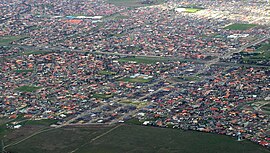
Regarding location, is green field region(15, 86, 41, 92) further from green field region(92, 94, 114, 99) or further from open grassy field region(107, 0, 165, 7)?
open grassy field region(107, 0, 165, 7)

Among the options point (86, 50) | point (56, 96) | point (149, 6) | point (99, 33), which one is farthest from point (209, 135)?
point (149, 6)

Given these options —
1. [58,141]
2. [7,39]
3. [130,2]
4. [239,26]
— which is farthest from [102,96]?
[130,2]

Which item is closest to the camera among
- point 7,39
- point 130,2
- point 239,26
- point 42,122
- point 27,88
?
point 42,122

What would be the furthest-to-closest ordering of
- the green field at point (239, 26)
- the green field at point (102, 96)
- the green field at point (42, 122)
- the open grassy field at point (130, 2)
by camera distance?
the open grassy field at point (130, 2) < the green field at point (239, 26) < the green field at point (102, 96) < the green field at point (42, 122)

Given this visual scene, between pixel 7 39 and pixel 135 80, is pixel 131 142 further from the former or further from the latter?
pixel 7 39

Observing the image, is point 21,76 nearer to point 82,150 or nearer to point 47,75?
point 47,75

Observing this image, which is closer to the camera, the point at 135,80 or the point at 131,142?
the point at 131,142

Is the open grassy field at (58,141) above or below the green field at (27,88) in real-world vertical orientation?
below

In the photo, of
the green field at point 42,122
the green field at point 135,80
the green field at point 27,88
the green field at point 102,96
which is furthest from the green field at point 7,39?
the green field at point 42,122

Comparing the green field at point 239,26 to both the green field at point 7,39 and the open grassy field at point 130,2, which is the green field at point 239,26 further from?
the green field at point 7,39
